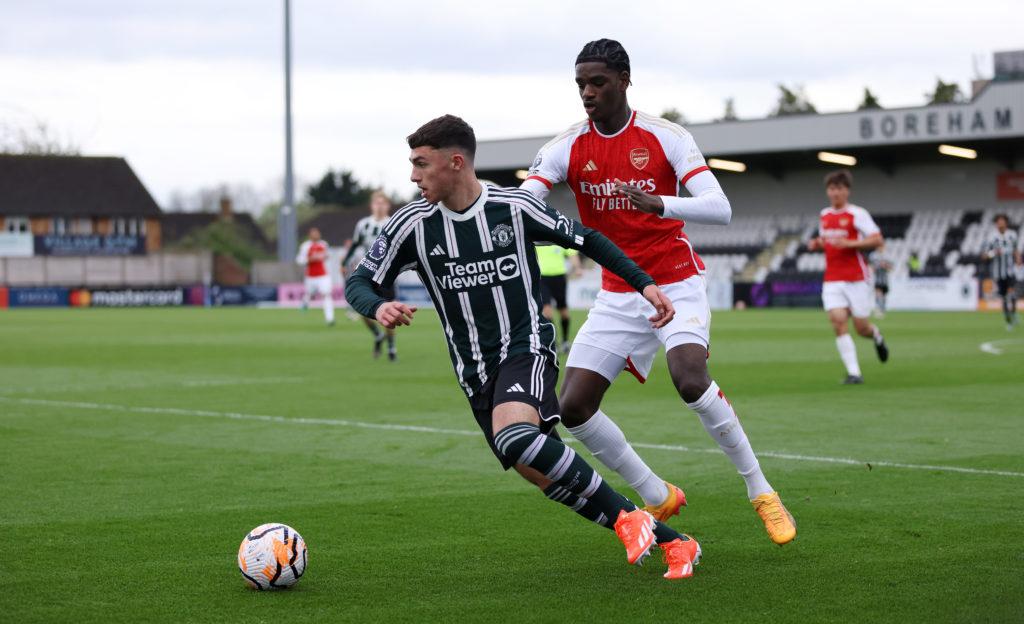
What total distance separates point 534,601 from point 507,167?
A: 48.9 metres

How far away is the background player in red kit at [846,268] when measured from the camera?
12727 millimetres

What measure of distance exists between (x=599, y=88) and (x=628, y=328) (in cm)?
115

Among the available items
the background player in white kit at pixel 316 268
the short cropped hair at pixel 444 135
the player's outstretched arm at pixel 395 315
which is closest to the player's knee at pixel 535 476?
the player's outstretched arm at pixel 395 315

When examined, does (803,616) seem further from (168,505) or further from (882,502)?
(168,505)

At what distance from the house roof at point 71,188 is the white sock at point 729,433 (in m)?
72.6

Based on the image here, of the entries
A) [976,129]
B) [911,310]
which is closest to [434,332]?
[911,310]

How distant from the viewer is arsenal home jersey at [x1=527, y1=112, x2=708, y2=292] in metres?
5.63

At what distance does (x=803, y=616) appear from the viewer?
4.09m

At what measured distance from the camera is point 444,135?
474cm

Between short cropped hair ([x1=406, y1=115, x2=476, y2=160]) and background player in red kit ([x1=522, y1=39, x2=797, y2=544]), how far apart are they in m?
0.79

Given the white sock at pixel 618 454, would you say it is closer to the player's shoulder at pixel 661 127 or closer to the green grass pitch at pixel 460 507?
the green grass pitch at pixel 460 507

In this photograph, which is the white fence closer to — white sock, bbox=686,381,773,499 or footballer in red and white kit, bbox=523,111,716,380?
footballer in red and white kit, bbox=523,111,716,380

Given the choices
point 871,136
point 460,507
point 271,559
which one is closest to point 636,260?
point 460,507

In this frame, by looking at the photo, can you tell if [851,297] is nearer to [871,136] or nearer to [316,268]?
[316,268]
